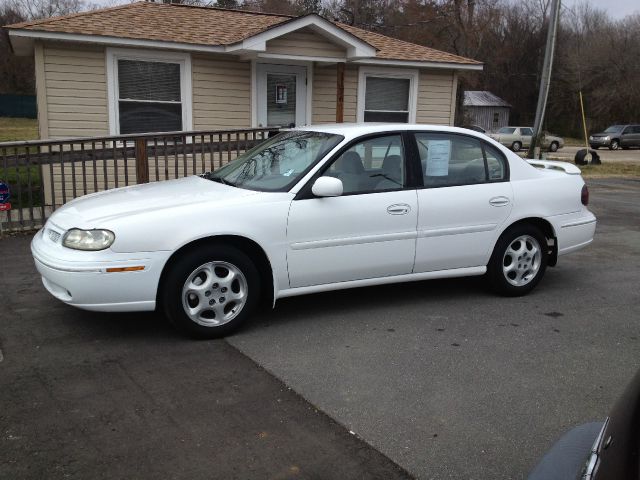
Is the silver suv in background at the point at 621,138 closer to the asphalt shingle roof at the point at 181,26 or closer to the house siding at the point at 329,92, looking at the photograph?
the asphalt shingle roof at the point at 181,26

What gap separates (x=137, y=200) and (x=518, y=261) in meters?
3.42

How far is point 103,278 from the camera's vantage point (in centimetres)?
424

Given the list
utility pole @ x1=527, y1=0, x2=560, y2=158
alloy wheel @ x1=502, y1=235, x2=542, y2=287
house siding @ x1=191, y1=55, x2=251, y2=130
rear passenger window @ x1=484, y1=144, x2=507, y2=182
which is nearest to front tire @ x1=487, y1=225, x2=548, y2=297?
alloy wheel @ x1=502, y1=235, x2=542, y2=287

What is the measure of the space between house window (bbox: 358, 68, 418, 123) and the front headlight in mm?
9708

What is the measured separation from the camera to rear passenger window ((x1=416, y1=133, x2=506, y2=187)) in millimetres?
5398

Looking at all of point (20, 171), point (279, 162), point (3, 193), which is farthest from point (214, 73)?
point (279, 162)

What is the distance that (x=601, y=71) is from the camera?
49.1 metres

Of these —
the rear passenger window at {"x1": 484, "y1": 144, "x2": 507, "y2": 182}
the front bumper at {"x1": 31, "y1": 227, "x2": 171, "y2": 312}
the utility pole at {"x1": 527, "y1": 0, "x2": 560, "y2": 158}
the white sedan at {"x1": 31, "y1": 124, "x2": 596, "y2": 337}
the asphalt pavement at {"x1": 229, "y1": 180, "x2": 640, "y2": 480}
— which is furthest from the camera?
the utility pole at {"x1": 527, "y1": 0, "x2": 560, "y2": 158}

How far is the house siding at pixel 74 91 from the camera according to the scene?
35.0 feet

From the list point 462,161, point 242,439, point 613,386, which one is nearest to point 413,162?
point 462,161

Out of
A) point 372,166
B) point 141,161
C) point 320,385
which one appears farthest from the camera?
point 141,161

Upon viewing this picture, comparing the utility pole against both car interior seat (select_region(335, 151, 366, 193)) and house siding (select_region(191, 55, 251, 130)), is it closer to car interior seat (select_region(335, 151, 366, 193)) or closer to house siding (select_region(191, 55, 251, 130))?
house siding (select_region(191, 55, 251, 130))

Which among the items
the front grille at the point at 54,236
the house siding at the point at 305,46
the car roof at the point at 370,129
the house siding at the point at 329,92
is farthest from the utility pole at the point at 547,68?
the front grille at the point at 54,236

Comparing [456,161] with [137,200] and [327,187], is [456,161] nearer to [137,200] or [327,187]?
[327,187]
